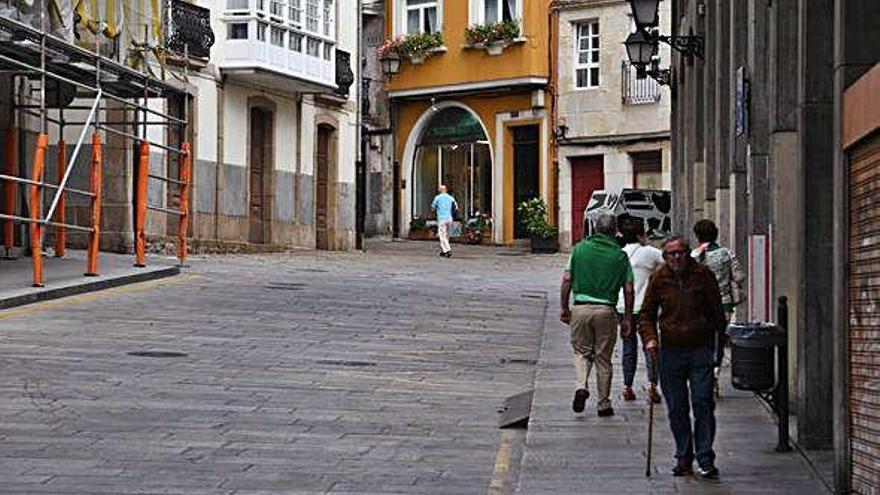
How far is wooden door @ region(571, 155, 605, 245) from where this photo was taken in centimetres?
4341

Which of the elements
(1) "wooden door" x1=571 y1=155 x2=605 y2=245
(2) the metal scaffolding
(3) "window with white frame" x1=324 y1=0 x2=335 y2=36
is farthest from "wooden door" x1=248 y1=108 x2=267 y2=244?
(1) "wooden door" x1=571 y1=155 x2=605 y2=245

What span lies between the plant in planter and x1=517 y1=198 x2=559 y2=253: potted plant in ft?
20.6

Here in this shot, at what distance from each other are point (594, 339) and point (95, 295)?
998cm

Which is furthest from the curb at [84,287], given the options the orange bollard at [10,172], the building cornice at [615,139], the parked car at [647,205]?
the building cornice at [615,139]

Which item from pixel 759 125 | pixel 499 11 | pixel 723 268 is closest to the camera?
pixel 723 268

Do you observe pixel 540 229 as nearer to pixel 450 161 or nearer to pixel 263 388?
pixel 450 161

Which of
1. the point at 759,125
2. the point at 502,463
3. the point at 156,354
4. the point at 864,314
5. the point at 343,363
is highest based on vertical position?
the point at 759,125

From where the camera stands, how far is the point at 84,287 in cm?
2062

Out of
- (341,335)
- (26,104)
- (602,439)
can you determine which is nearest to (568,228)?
(26,104)

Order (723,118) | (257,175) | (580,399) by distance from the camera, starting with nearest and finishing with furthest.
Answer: (580,399), (723,118), (257,175)

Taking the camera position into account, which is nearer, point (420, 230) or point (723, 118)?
point (723, 118)

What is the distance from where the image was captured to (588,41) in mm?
43750

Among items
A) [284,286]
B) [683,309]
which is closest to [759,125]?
[683,309]

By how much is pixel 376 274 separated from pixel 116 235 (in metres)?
5.01
